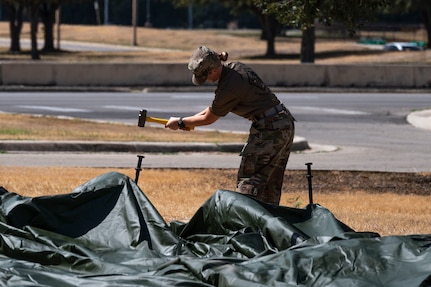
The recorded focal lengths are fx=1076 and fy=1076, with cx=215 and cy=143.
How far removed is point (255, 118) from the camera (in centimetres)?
864

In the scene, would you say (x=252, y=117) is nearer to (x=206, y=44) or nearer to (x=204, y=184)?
(x=204, y=184)

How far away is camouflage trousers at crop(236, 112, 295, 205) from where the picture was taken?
8578mm

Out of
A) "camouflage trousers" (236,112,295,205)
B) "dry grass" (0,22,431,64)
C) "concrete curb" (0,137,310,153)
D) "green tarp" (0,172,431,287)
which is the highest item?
"camouflage trousers" (236,112,295,205)

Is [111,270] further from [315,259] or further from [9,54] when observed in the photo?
[9,54]

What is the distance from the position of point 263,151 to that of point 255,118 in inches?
10.9

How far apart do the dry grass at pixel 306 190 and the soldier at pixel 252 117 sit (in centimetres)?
142

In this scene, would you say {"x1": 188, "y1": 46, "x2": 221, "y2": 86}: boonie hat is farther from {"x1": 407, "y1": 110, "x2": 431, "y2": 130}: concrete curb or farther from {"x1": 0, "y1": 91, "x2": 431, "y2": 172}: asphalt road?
{"x1": 407, "y1": 110, "x2": 431, "y2": 130}: concrete curb

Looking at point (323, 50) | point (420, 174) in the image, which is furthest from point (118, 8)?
point (420, 174)

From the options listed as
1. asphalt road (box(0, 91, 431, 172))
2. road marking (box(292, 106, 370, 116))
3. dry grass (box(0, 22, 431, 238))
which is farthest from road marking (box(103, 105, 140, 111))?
dry grass (box(0, 22, 431, 238))

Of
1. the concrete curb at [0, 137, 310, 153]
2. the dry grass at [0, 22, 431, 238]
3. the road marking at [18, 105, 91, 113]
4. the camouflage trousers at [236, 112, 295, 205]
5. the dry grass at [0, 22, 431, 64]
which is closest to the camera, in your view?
the camouflage trousers at [236, 112, 295, 205]

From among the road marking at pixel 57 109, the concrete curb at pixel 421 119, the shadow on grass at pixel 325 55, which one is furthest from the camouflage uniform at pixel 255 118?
the shadow on grass at pixel 325 55

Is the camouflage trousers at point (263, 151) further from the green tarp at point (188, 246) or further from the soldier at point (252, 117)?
the green tarp at point (188, 246)

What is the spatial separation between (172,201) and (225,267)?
5094 millimetres

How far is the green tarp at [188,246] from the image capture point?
6301 millimetres
